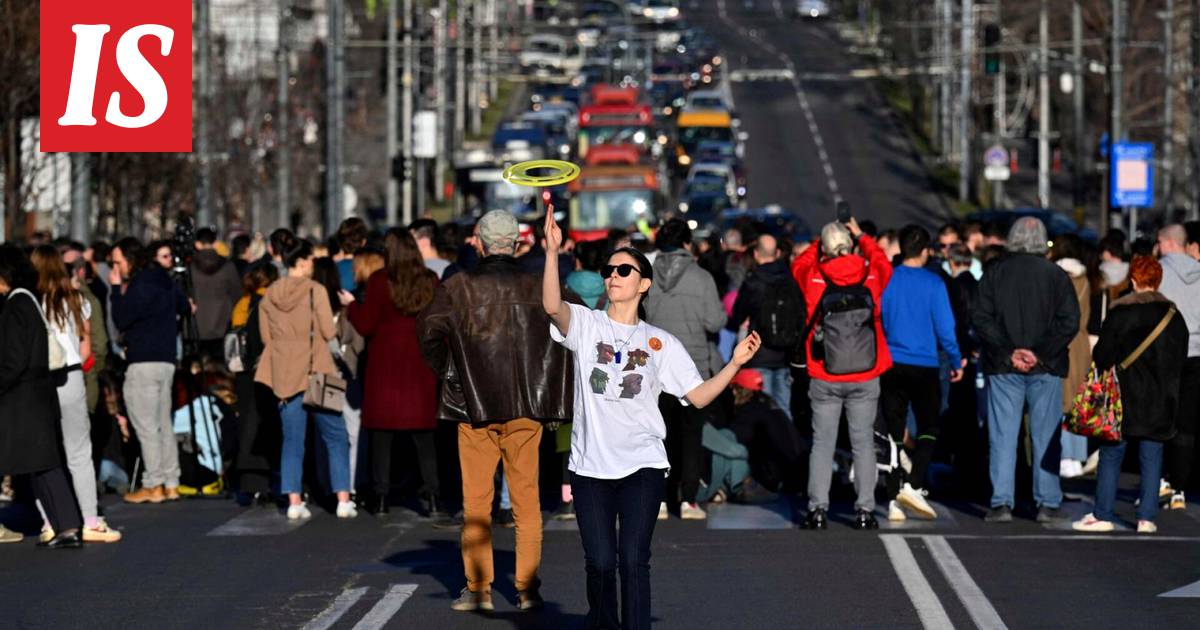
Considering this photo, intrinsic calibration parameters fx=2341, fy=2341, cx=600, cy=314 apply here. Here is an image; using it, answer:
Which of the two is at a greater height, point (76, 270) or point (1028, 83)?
point (1028, 83)

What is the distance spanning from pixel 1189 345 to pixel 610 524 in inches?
300

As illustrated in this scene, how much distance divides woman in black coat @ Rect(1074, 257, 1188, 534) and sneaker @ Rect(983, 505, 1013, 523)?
0.81m

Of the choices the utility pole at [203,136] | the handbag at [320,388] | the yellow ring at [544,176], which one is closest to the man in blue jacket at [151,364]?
the handbag at [320,388]

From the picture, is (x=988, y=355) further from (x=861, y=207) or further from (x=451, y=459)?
(x=861, y=207)

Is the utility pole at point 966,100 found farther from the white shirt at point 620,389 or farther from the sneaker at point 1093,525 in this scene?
the white shirt at point 620,389

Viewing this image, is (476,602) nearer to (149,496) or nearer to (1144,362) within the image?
(1144,362)

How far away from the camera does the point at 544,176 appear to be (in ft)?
35.1

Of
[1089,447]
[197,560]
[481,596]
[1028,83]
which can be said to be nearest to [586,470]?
[481,596]

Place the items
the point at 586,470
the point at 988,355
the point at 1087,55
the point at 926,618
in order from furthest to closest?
the point at 1087,55 → the point at 988,355 → the point at 926,618 → the point at 586,470

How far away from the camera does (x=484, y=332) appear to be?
1189 centimetres

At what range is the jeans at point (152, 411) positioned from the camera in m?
17.2

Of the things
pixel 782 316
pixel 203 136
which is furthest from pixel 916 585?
pixel 203 136

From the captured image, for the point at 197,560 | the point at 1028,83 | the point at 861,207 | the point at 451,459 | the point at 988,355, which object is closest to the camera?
the point at 197,560

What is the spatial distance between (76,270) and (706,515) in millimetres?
6481
